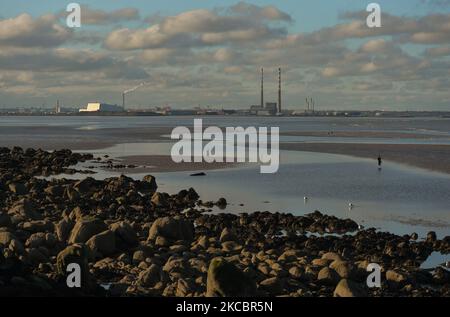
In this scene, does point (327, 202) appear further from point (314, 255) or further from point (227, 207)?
point (314, 255)

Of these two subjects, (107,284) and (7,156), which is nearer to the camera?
(107,284)

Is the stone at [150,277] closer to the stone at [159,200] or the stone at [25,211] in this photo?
the stone at [25,211]

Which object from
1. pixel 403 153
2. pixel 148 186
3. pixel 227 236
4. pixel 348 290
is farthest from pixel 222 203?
pixel 403 153

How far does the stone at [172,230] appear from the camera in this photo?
68.3 feet

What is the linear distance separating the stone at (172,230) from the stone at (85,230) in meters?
1.67

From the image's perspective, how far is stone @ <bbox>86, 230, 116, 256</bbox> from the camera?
756 inches

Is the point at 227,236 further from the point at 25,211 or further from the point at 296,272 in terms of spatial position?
the point at 25,211

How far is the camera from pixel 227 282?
14.6 meters

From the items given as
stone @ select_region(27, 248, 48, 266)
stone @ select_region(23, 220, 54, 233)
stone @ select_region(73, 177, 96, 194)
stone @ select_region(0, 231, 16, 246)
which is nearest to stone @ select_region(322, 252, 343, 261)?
stone @ select_region(27, 248, 48, 266)

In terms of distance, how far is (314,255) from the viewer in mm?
19594

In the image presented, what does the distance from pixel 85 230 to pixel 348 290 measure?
9196 millimetres
